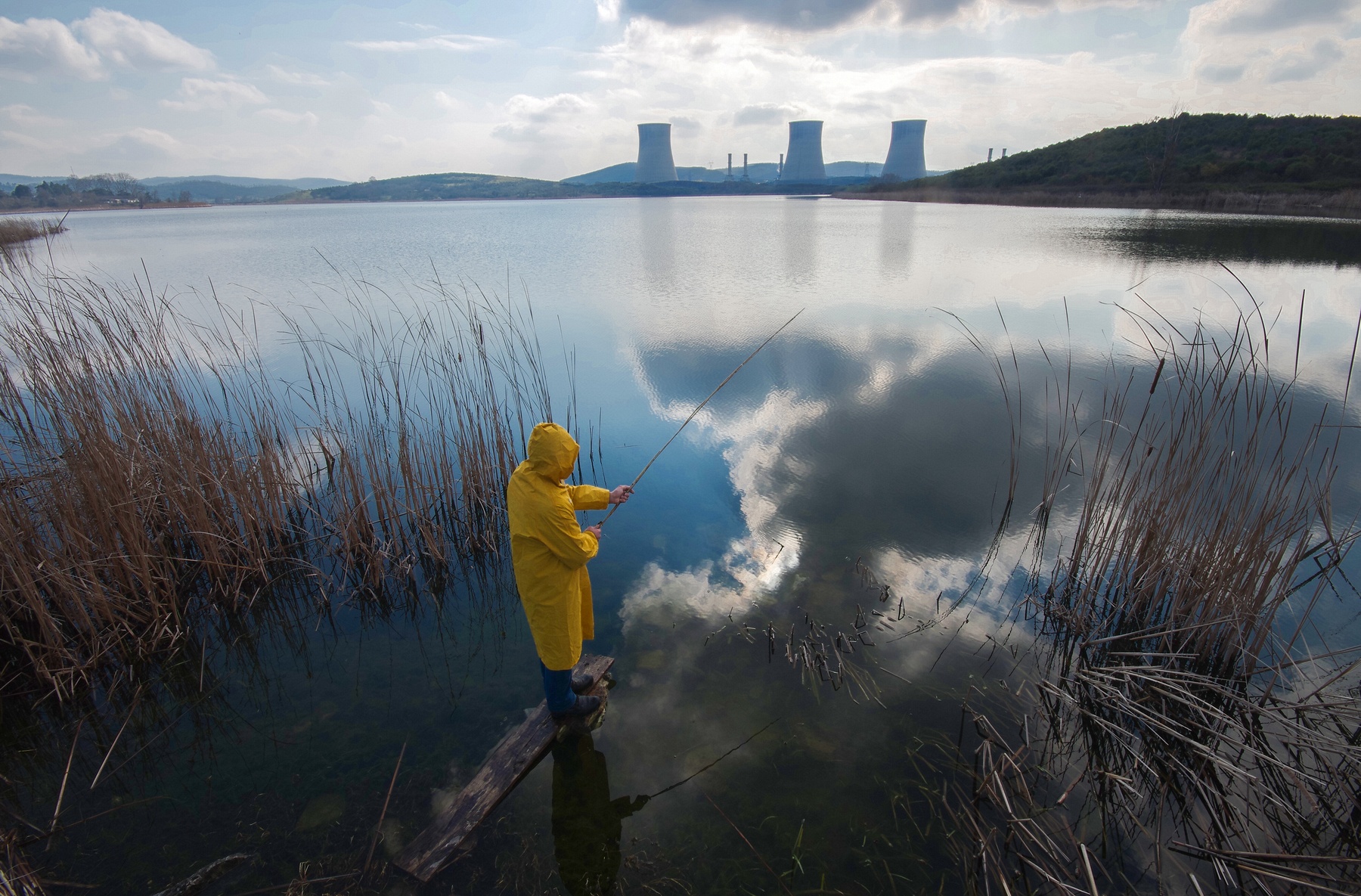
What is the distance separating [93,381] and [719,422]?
17.5 feet

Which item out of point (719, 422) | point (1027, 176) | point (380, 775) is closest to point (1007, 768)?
point (380, 775)

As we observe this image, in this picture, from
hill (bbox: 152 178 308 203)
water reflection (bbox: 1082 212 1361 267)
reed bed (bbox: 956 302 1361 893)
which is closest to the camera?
reed bed (bbox: 956 302 1361 893)

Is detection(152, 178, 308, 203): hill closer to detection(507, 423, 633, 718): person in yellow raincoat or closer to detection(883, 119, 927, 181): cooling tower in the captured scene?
detection(883, 119, 927, 181): cooling tower

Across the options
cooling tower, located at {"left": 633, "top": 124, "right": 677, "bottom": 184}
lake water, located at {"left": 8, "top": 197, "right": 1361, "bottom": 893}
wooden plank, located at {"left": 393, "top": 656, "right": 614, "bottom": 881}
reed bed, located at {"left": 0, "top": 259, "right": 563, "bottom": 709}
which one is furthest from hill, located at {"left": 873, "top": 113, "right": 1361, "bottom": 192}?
cooling tower, located at {"left": 633, "top": 124, "right": 677, "bottom": 184}

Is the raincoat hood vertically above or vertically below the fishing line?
above

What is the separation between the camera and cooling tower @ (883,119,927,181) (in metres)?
74.5

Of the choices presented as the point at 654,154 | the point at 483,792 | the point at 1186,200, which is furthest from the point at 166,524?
the point at 654,154

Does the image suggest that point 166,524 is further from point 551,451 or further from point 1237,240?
point 1237,240

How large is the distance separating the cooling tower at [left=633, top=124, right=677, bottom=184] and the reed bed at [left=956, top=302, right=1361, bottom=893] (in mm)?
86321

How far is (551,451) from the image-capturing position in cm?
251

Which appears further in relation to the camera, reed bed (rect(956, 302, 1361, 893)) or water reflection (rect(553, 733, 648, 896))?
water reflection (rect(553, 733, 648, 896))

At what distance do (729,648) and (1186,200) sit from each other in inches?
1161

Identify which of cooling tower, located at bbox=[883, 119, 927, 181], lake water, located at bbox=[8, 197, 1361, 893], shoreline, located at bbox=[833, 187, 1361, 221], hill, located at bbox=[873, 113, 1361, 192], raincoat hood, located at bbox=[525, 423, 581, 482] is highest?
cooling tower, located at bbox=[883, 119, 927, 181]

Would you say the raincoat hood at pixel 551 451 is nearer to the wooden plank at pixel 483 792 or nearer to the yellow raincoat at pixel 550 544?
the yellow raincoat at pixel 550 544
